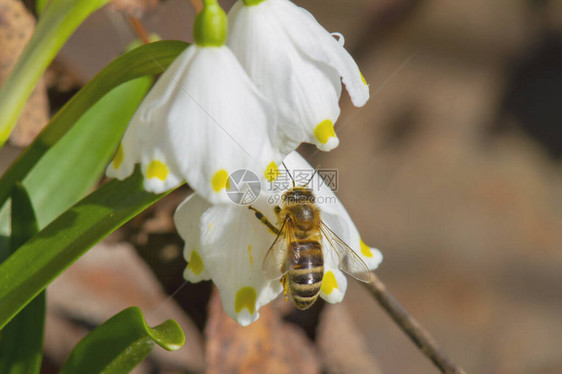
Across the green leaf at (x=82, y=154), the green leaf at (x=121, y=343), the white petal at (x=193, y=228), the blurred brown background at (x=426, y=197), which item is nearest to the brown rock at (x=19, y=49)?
the blurred brown background at (x=426, y=197)

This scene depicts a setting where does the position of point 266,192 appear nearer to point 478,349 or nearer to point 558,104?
point 478,349

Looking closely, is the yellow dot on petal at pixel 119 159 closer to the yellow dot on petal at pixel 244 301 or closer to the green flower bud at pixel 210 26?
the green flower bud at pixel 210 26

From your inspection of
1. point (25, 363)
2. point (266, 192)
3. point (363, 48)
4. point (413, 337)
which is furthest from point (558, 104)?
point (25, 363)

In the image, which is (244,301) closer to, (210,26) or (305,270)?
(305,270)

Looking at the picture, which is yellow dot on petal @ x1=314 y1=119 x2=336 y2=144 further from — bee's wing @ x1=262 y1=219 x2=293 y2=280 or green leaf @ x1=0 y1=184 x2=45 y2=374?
green leaf @ x1=0 y1=184 x2=45 y2=374

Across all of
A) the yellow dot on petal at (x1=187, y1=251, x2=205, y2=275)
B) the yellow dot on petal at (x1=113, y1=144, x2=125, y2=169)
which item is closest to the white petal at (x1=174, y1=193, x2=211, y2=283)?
the yellow dot on petal at (x1=187, y1=251, x2=205, y2=275)

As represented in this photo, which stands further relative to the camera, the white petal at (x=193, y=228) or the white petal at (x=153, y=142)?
the white petal at (x=193, y=228)
